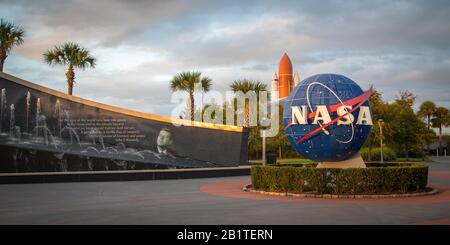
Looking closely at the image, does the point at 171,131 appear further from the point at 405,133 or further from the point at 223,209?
the point at 405,133

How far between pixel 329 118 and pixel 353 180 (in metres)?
2.99

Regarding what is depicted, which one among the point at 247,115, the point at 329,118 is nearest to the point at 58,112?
the point at 329,118

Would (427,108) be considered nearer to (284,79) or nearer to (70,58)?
(284,79)

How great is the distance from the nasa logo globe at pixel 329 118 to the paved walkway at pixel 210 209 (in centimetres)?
337

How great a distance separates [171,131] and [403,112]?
4162 centimetres

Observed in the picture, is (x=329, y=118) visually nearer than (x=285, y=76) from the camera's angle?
Yes

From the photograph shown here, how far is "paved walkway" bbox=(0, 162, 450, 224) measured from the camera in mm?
12234

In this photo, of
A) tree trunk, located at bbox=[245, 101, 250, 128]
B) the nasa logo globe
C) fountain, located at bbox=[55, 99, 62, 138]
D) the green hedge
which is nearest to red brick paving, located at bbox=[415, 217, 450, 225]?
the green hedge

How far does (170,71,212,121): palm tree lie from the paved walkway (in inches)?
1272

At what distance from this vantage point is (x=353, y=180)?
1770 centimetres

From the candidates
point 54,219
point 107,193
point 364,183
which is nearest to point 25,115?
point 107,193

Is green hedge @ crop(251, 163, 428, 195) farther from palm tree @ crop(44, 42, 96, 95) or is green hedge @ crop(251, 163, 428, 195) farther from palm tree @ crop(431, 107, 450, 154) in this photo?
palm tree @ crop(431, 107, 450, 154)

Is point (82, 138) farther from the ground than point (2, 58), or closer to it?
closer to it

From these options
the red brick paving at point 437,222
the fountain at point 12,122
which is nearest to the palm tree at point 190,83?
the fountain at point 12,122
